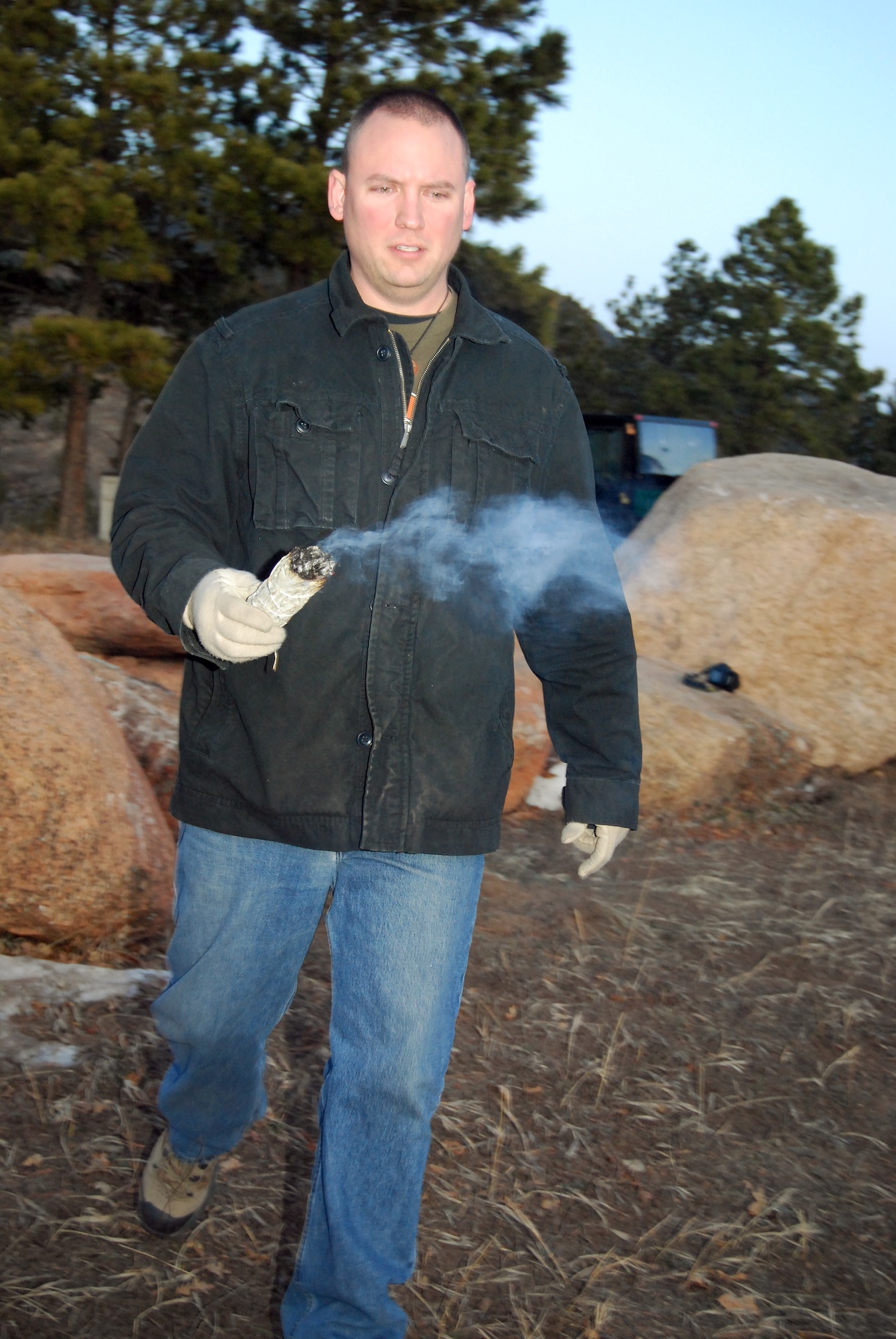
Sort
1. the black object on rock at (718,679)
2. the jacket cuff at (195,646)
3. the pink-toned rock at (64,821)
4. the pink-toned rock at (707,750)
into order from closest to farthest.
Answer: the jacket cuff at (195,646) → the pink-toned rock at (64,821) → the pink-toned rock at (707,750) → the black object on rock at (718,679)

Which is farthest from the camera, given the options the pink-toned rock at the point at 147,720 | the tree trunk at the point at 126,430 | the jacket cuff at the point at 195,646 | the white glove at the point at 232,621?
the tree trunk at the point at 126,430

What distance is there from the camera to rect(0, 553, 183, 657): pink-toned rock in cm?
541

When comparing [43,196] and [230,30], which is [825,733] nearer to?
[43,196]

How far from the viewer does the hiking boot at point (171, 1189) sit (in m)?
2.33

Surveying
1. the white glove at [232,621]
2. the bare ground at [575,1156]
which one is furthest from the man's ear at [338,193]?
the bare ground at [575,1156]

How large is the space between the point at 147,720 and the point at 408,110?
9.74 feet

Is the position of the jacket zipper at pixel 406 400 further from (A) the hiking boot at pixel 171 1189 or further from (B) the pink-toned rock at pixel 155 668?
(B) the pink-toned rock at pixel 155 668

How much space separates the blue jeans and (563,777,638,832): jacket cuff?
0.82ft

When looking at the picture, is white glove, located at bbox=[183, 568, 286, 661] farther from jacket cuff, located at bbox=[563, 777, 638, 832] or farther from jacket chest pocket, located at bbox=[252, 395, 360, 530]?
jacket cuff, located at bbox=[563, 777, 638, 832]

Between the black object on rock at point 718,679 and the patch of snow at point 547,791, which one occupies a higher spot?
the black object on rock at point 718,679

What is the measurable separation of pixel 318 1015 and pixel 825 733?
401 cm

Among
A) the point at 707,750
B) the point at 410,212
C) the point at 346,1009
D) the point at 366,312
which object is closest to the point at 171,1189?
the point at 346,1009

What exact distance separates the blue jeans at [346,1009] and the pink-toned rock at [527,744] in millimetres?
3189

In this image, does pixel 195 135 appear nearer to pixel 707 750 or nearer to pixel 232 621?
pixel 707 750
